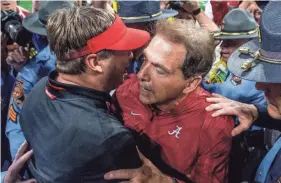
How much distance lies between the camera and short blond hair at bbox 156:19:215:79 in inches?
63.7

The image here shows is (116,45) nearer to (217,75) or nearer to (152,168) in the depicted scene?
(152,168)

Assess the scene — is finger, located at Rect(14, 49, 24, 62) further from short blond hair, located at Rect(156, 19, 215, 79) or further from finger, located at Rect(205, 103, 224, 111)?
finger, located at Rect(205, 103, 224, 111)

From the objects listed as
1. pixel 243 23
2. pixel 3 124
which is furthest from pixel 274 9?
pixel 3 124

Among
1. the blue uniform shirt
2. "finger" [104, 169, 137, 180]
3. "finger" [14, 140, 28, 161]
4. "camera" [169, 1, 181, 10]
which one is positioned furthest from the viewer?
"camera" [169, 1, 181, 10]

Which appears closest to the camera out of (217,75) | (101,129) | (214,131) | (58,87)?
(101,129)

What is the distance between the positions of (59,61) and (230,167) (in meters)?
1.07

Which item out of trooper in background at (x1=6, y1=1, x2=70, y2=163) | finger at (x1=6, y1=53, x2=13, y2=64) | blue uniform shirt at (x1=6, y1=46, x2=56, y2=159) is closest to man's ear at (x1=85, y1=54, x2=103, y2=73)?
blue uniform shirt at (x1=6, y1=46, x2=56, y2=159)

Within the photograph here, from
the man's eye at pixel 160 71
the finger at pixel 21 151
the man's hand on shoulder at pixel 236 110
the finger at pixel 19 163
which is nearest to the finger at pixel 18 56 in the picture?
the finger at pixel 21 151

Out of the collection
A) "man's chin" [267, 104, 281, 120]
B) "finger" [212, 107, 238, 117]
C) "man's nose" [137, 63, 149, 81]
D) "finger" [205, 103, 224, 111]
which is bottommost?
"finger" [212, 107, 238, 117]

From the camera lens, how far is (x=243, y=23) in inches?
118

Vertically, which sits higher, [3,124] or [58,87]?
[58,87]

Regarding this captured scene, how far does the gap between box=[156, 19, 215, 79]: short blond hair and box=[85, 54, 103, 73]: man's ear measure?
0.39 meters

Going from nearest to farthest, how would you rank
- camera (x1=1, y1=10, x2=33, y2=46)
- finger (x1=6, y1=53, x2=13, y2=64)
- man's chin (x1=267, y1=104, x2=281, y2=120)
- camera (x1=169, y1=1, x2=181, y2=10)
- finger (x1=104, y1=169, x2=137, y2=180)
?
finger (x1=104, y1=169, x2=137, y2=180) → man's chin (x1=267, y1=104, x2=281, y2=120) → camera (x1=1, y1=10, x2=33, y2=46) → finger (x1=6, y1=53, x2=13, y2=64) → camera (x1=169, y1=1, x2=181, y2=10)

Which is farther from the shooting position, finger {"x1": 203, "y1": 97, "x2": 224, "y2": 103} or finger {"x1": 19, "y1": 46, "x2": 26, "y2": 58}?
finger {"x1": 19, "y1": 46, "x2": 26, "y2": 58}
